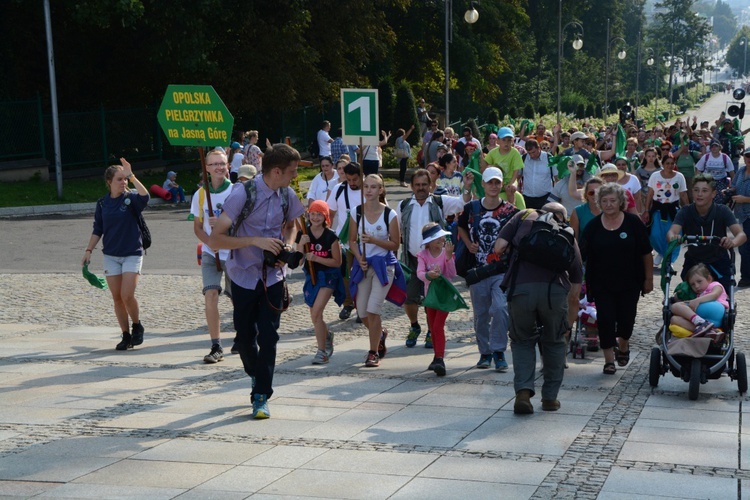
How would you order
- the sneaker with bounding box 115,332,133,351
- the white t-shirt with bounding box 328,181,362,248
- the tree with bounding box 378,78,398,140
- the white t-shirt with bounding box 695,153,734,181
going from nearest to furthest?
the sneaker with bounding box 115,332,133,351 < the white t-shirt with bounding box 328,181,362,248 < the white t-shirt with bounding box 695,153,734,181 < the tree with bounding box 378,78,398,140

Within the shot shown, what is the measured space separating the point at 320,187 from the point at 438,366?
5.05m

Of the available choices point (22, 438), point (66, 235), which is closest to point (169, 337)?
point (22, 438)

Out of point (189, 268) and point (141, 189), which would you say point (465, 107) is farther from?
point (141, 189)

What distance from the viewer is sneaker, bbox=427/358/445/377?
944cm

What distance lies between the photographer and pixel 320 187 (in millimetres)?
14008

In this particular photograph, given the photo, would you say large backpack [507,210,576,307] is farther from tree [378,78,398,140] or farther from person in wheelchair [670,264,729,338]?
tree [378,78,398,140]

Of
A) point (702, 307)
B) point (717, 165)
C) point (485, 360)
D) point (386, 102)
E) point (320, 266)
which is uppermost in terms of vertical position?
point (386, 102)

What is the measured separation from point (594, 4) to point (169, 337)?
8525cm

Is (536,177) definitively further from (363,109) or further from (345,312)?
(363,109)

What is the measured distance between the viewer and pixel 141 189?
10.6m

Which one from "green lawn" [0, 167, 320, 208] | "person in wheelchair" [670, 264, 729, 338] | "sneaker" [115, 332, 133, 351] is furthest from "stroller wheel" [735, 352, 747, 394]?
"green lawn" [0, 167, 320, 208]

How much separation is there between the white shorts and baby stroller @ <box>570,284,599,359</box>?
4.19 meters

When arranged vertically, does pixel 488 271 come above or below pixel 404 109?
below

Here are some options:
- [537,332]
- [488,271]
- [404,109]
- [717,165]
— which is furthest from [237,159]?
[404,109]
